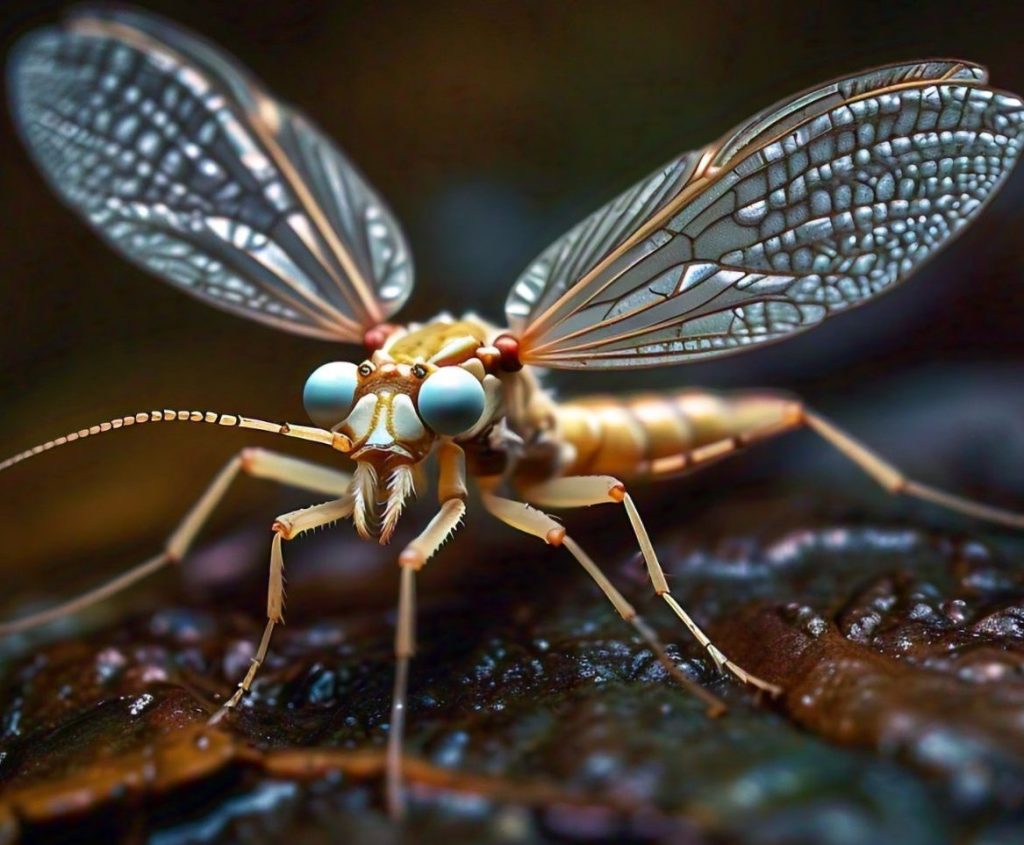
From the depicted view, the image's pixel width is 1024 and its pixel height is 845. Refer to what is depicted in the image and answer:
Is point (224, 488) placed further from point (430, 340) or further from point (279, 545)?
point (430, 340)

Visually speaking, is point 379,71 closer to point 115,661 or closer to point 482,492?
point 482,492

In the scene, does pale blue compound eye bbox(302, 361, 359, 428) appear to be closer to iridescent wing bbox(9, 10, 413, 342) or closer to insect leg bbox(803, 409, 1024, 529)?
iridescent wing bbox(9, 10, 413, 342)

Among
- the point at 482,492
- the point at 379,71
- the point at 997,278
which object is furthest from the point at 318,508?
the point at 997,278

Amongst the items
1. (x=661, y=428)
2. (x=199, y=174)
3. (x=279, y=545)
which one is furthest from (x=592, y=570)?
(x=199, y=174)

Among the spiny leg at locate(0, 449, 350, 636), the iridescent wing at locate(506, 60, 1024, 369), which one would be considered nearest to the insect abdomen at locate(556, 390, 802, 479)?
the iridescent wing at locate(506, 60, 1024, 369)

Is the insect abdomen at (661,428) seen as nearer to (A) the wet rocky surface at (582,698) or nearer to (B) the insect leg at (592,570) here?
A: (A) the wet rocky surface at (582,698)

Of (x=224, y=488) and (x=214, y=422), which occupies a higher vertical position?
(x=214, y=422)
